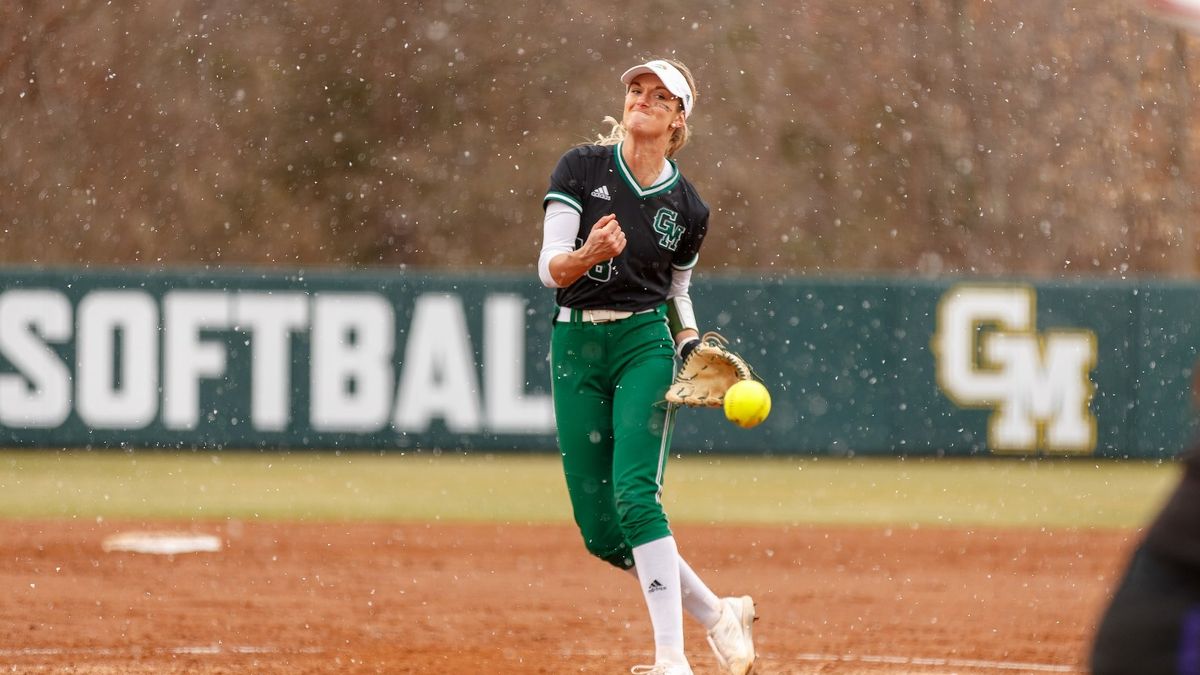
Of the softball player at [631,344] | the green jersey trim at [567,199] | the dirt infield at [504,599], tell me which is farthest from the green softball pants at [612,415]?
the dirt infield at [504,599]

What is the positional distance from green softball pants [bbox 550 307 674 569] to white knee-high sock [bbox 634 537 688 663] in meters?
0.05

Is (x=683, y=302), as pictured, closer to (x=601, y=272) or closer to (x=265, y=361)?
(x=601, y=272)

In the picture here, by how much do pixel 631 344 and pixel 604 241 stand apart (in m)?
0.49

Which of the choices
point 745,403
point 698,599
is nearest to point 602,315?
point 745,403

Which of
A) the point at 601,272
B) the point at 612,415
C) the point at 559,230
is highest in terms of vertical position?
the point at 559,230

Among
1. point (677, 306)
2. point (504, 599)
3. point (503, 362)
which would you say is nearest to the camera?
point (677, 306)

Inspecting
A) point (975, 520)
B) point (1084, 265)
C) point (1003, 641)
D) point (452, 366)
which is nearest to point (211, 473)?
point (452, 366)

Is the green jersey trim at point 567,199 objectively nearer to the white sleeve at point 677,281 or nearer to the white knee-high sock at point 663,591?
the white sleeve at point 677,281

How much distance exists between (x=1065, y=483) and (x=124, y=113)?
48.5ft

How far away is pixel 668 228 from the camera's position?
5.25 m

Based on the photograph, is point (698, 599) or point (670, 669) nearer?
point (670, 669)

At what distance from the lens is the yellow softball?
5.26m

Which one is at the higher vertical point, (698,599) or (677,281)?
(677,281)

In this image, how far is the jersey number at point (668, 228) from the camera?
5234mm
